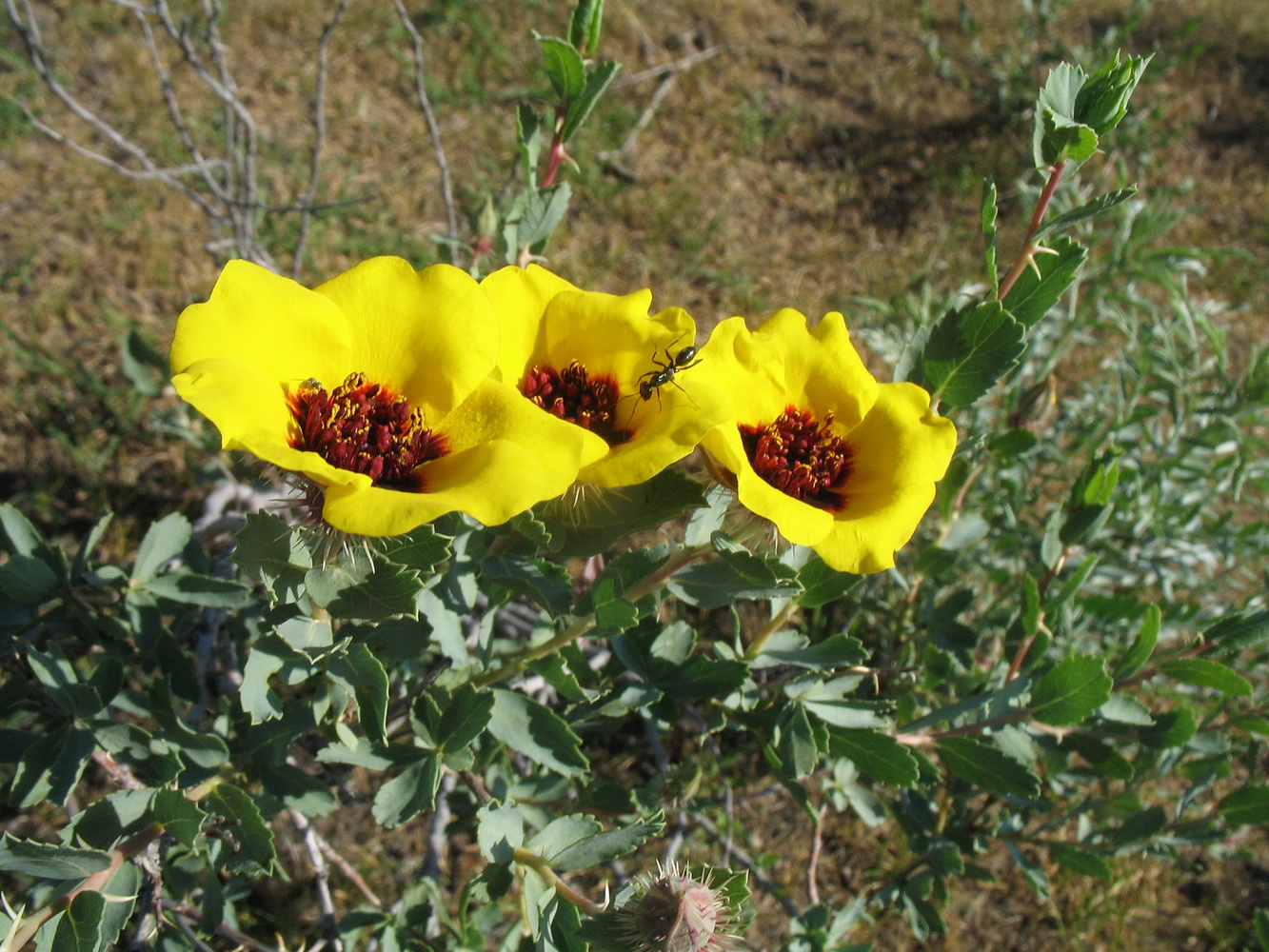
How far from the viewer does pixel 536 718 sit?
7.02 ft

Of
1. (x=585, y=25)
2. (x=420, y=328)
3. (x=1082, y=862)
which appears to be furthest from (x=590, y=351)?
(x=1082, y=862)

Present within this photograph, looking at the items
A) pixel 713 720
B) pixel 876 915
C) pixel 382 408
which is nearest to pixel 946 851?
pixel 713 720

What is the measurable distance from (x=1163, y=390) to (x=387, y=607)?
303 centimetres

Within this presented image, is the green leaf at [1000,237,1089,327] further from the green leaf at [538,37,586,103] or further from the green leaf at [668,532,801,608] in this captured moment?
the green leaf at [538,37,586,103]

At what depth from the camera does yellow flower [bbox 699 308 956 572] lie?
165 cm

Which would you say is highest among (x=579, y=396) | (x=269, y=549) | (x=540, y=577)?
(x=579, y=396)

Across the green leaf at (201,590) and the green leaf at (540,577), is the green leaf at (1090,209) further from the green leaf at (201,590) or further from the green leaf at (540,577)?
the green leaf at (201,590)

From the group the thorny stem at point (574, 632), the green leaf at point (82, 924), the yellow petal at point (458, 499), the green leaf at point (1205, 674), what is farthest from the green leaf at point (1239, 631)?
the green leaf at point (82, 924)

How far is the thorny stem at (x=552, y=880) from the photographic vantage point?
1850mm

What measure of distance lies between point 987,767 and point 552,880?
103 centimetres

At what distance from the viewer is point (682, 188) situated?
5.30 metres

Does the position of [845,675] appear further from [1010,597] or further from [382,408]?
[1010,597]

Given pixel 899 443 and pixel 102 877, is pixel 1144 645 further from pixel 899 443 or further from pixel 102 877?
pixel 102 877

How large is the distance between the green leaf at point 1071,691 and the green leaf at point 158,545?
6.92 feet
